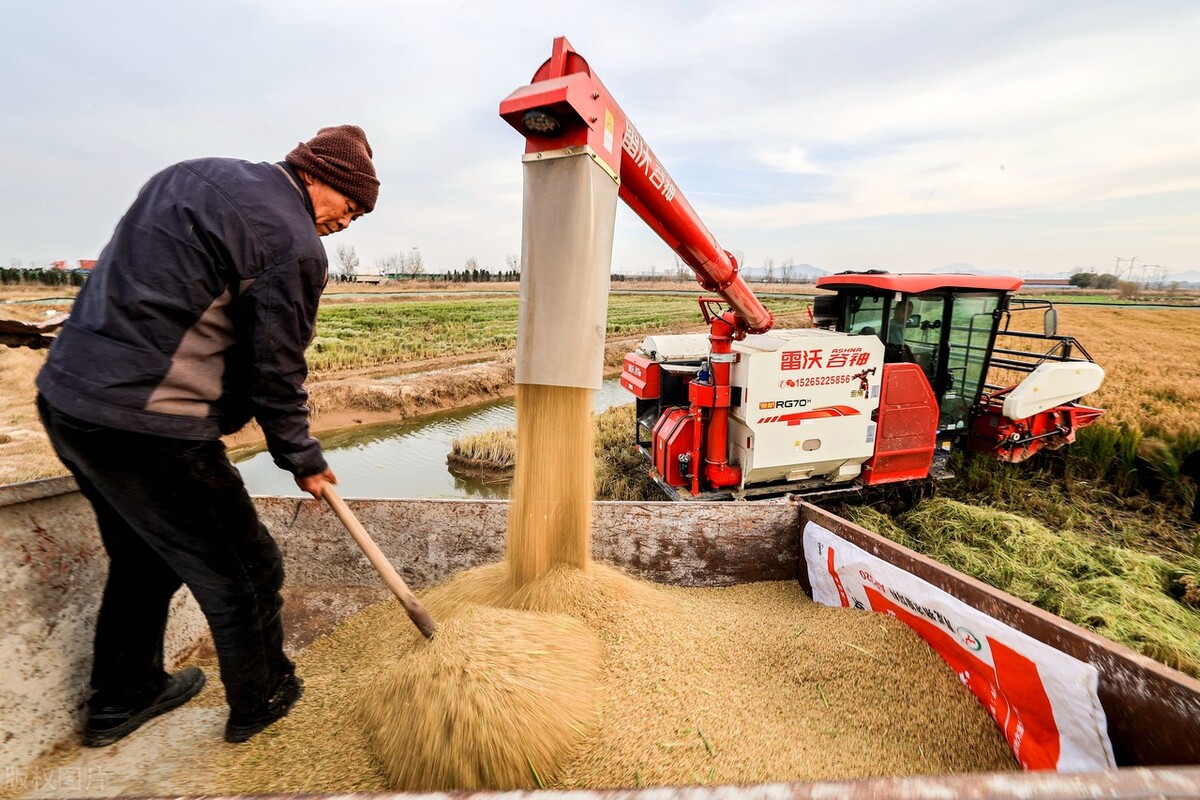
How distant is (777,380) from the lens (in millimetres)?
3959

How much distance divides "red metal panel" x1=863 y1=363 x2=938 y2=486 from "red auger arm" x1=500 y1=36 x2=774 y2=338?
2.47 m

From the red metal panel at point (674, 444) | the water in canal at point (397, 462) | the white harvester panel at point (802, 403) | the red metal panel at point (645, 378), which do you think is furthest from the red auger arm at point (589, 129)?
the water in canal at point (397, 462)

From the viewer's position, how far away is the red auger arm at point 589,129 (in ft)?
5.78

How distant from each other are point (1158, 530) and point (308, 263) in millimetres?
6380

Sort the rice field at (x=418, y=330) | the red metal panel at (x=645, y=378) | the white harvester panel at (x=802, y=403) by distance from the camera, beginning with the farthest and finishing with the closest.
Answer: the rice field at (x=418, y=330) → the red metal panel at (x=645, y=378) → the white harvester panel at (x=802, y=403)

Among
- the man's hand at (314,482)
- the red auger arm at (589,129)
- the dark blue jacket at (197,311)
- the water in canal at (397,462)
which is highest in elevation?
the red auger arm at (589,129)

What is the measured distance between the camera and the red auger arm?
1.76 m

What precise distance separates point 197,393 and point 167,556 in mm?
504

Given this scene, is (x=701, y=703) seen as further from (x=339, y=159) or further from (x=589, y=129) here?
(x=339, y=159)

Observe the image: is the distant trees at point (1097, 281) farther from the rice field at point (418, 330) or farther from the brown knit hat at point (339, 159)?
the brown knit hat at point (339, 159)

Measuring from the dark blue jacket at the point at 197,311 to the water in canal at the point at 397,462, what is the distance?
14.6 feet

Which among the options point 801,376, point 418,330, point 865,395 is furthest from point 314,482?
point 418,330

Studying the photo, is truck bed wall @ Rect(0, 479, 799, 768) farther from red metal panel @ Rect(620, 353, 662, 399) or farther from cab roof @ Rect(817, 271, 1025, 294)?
cab roof @ Rect(817, 271, 1025, 294)

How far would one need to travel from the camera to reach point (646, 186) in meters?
2.41
